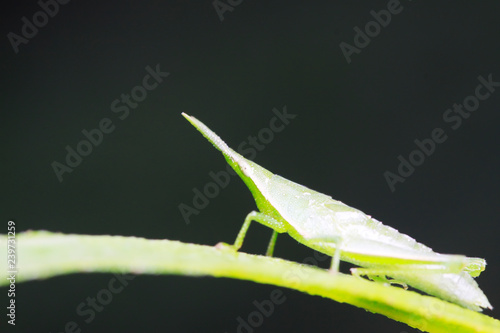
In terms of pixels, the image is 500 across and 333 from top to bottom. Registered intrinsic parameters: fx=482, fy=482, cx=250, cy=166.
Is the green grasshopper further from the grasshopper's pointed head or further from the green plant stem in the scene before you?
the green plant stem

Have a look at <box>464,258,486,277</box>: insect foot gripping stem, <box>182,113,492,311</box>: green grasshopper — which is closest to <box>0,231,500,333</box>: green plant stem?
<box>182,113,492,311</box>: green grasshopper

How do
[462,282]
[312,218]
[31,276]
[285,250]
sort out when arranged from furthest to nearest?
[285,250] → [312,218] → [462,282] → [31,276]

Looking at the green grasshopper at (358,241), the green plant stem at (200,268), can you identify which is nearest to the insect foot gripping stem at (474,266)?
the green grasshopper at (358,241)

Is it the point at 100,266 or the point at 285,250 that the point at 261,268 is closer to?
the point at 100,266

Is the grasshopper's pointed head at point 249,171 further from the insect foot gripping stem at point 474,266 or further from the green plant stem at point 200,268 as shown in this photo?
the green plant stem at point 200,268

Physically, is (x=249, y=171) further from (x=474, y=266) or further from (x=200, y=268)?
(x=200, y=268)

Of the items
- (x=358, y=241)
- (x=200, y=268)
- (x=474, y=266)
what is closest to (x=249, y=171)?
(x=358, y=241)

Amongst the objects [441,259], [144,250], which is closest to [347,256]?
[441,259]
